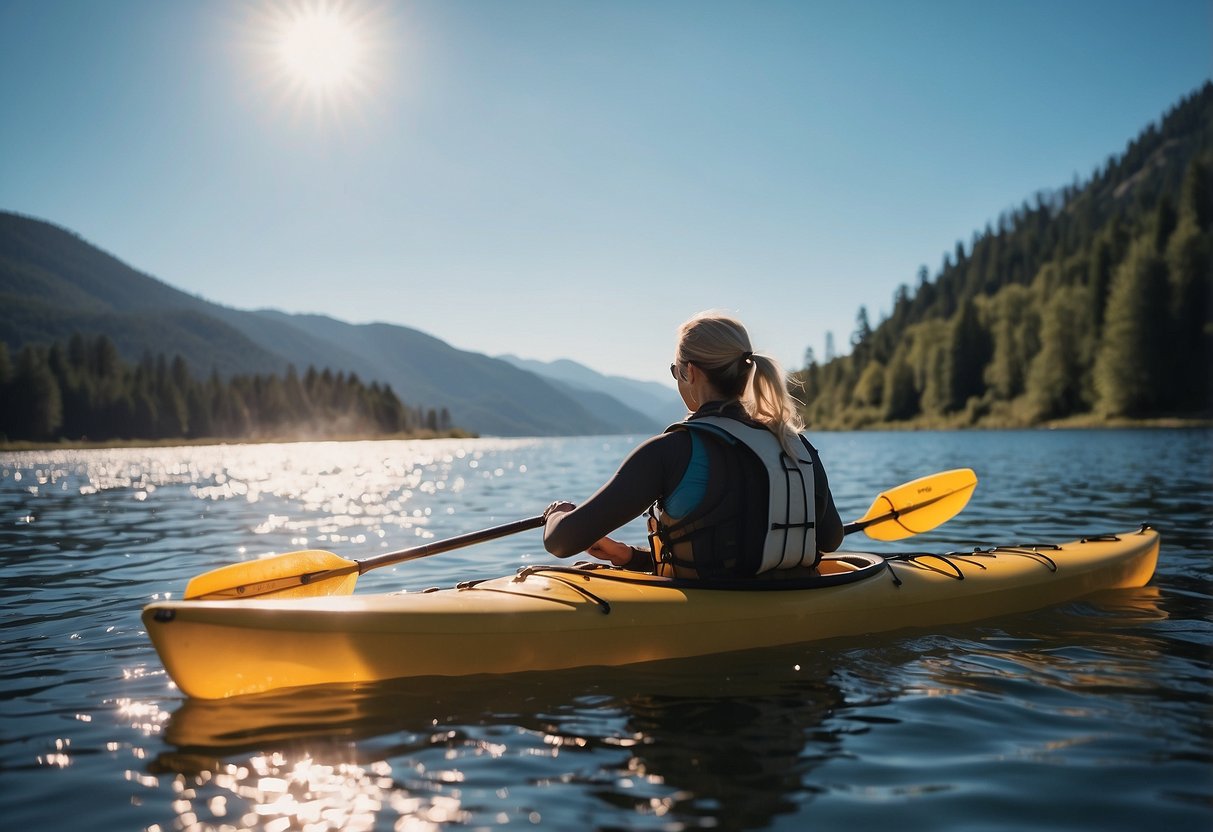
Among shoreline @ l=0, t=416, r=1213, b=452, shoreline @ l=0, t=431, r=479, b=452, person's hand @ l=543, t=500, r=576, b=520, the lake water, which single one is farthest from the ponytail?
shoreline @ l=0, t=431, r=479, b=452

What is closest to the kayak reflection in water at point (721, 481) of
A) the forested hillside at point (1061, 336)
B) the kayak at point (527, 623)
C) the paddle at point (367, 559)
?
the kayak at point (527, 623)

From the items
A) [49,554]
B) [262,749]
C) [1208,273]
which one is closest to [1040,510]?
[262,749]

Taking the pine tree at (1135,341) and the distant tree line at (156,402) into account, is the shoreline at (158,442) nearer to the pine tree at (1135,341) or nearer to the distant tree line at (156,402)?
the distant tree line at (156,402)

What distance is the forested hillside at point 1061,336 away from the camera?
171ft

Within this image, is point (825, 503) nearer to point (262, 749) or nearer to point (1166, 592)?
point (262, 749)

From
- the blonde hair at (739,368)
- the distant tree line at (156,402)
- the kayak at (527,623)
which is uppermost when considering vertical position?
the distant tree line at (156,402)

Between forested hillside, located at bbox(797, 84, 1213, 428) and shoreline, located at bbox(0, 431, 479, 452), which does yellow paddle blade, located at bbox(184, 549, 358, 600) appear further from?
shoreline, located at bbox(0, 431, 479, 452)

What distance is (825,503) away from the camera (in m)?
4.59

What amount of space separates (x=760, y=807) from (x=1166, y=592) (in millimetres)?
5489

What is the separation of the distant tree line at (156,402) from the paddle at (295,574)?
87.5 m

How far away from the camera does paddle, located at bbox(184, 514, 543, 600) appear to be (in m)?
4.59

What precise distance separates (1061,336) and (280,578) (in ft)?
213

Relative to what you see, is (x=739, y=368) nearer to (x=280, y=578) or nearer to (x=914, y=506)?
(x=280, y=578)

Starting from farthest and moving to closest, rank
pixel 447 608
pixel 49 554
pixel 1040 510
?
pixel 1040 510
pixel 49 554
pixel 447 608
